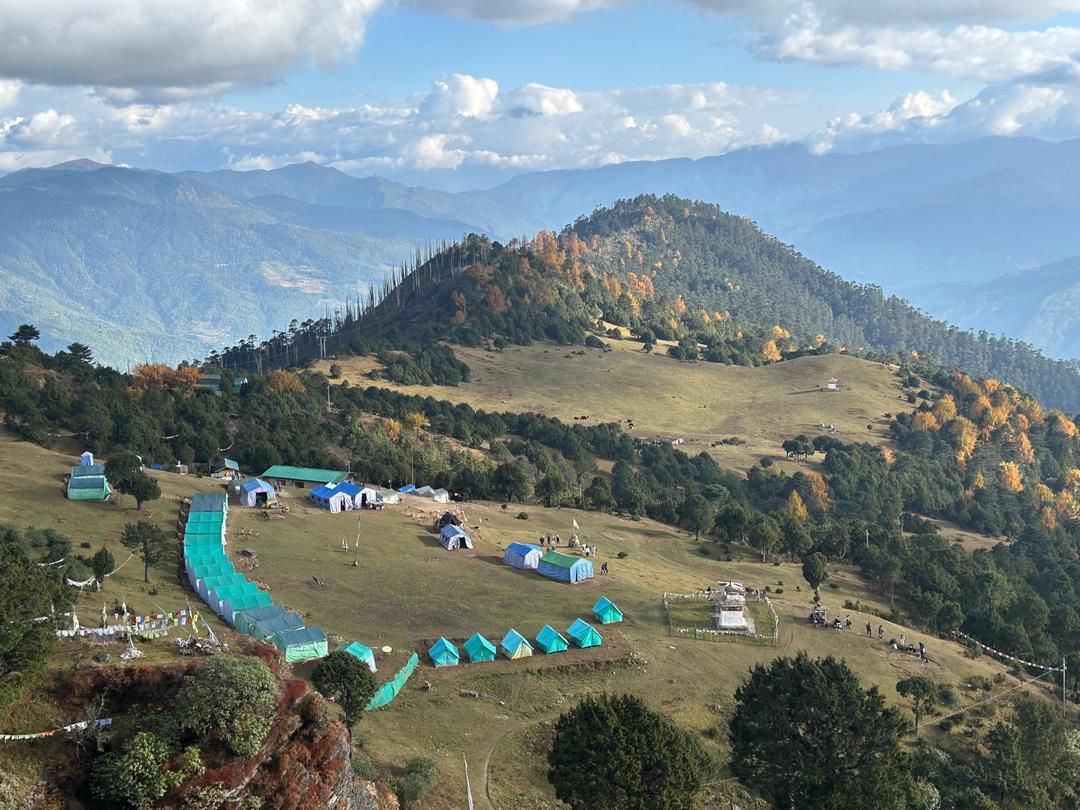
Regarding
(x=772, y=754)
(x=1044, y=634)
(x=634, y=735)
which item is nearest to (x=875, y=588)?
(x=1044, y=634)

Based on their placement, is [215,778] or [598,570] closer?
[215,778]

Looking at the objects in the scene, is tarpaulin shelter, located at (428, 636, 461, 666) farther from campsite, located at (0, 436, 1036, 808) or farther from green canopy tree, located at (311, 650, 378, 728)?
green canopy tree, located at (311, 650, 378, 728)

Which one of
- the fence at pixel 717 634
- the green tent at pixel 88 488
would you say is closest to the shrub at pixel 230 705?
the fence at pixel 717 634

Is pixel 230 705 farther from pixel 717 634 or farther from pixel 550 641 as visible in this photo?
pixel 717 634

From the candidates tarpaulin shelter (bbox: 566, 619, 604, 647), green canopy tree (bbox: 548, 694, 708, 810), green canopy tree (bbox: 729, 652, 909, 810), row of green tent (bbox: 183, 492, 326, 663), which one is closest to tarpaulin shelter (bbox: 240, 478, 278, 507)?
row of green tent (bbox: 183, 492, 326, 663)

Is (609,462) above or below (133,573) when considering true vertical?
below

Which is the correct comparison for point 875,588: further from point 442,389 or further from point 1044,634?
point 442,389

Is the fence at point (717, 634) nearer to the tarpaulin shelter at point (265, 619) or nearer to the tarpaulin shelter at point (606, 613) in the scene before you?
the tarpaulin shelter at point (606, 613)
